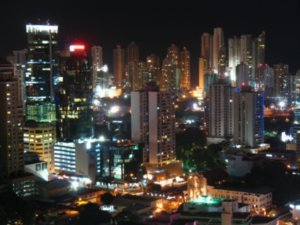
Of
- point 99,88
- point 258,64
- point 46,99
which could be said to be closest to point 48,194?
point 46,99

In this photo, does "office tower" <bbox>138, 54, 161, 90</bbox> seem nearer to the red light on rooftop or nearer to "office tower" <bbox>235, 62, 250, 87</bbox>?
"office tower" <bbox>235, 62, 250, 87</bbox>

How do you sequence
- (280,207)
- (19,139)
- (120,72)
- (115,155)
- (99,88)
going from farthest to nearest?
(120,72) → (99,88) → (115,155) → (19,139) → (280,207)

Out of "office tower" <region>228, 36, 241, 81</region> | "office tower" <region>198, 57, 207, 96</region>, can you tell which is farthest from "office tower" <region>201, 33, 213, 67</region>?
"office tower" <region>228, 36, 241, 81</region>

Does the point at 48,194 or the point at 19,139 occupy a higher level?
the point at 19,139

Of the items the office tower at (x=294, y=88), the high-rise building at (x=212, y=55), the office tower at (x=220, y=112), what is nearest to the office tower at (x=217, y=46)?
the high-rise building at (x=212, y=55)

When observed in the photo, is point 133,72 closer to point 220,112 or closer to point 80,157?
point 220,112

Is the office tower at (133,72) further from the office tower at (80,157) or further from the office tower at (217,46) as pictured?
the office tower at (80,157)

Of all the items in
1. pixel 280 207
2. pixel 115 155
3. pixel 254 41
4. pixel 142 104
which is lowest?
pixel 280 207

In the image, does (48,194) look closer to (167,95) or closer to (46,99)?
(167,95)
